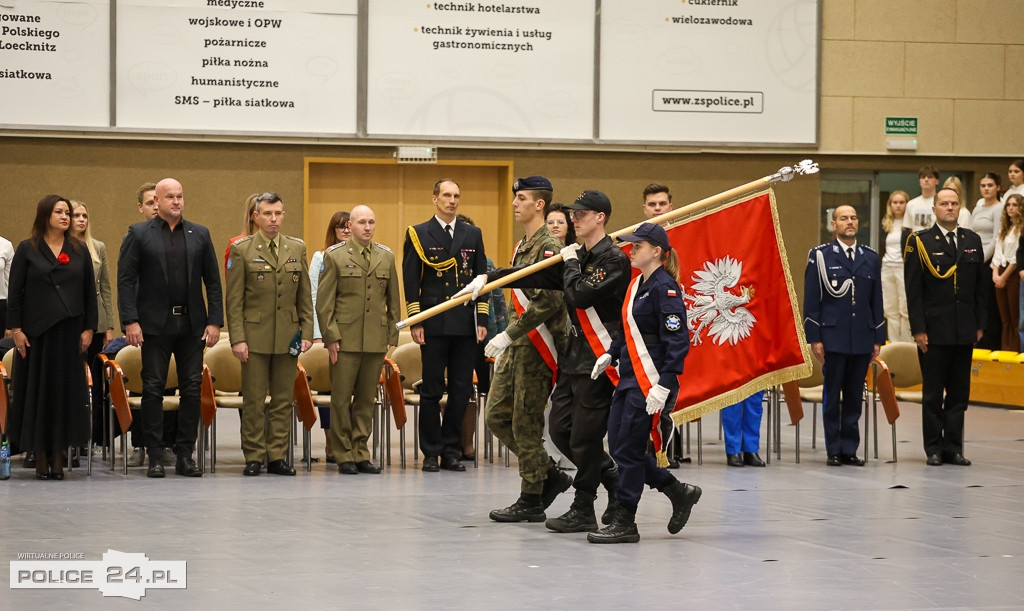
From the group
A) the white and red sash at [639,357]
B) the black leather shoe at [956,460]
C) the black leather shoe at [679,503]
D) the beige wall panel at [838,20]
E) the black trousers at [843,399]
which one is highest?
the beige wall panel at [838,20]

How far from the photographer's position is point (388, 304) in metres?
8.73

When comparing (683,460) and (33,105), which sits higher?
(33,105)

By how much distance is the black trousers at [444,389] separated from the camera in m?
8.69

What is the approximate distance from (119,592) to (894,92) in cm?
1222

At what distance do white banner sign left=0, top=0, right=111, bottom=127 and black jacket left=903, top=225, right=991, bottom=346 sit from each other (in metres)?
8.28

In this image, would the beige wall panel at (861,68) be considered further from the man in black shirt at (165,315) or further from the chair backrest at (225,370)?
the man in black shirt at (165,315)

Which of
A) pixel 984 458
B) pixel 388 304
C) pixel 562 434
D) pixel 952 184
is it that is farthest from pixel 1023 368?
pixel 562 434

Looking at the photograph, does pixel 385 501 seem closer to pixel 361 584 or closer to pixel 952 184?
pixel 361 584

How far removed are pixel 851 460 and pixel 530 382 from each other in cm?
357

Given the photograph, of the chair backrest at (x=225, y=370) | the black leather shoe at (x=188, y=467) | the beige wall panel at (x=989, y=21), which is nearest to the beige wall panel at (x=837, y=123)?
the beige wall panel at (x=989, y=21)

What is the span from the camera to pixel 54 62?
13.0 m

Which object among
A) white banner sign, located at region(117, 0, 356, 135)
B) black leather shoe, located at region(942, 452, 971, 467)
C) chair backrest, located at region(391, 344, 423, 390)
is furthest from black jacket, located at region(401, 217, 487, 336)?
white banner sign, located at region(117, 0, 356, 135)

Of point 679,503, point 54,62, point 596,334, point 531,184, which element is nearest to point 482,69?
point 54,62

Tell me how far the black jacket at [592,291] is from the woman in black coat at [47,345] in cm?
352
